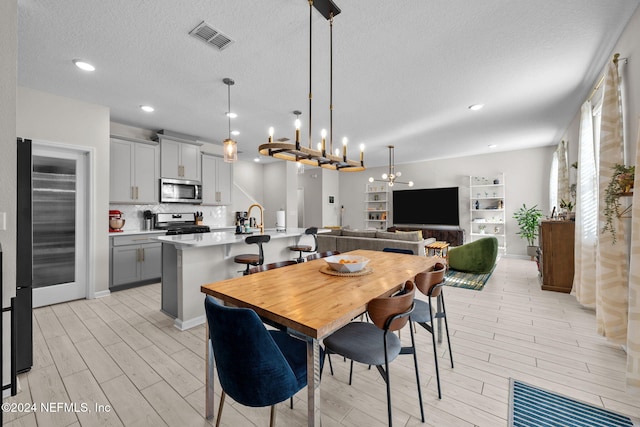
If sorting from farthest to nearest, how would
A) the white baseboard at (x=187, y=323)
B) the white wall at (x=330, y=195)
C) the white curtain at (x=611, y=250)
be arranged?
the white wall at (x=330, y=195) < the white baseboard at (x=187, y=323) < the white curtain at (x=611, y=250)

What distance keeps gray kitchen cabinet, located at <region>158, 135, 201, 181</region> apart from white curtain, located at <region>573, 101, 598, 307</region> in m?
6.21

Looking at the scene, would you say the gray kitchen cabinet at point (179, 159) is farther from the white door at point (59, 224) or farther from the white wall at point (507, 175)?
the white wall at point (507, 175)

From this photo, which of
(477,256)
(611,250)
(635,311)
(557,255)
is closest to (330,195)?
(477,256)

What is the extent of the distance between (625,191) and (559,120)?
340 cm

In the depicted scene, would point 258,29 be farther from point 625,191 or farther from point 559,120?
point 559,120

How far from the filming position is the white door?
3.49 meters

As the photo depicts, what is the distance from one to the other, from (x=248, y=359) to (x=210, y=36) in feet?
8.54

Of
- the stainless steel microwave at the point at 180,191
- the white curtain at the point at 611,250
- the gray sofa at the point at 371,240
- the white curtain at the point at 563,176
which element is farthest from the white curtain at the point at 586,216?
the stainless steel microwave at the point at 180,191

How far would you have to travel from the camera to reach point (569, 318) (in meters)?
3.17

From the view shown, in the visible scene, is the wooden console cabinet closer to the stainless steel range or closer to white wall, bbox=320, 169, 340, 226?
the stainless steel range

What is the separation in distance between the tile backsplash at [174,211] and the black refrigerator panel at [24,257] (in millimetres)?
2990

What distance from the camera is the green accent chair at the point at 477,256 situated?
502 centimetres

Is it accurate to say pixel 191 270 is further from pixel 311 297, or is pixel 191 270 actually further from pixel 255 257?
pixel 311 297

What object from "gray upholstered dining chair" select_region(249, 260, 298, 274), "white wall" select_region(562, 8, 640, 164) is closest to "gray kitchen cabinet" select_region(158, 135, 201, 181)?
"gray upholstered dining chair" select_region(249, 260, 298, 274)
